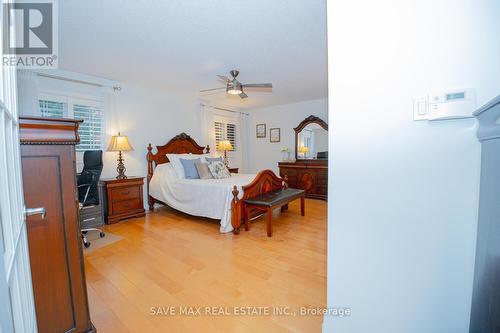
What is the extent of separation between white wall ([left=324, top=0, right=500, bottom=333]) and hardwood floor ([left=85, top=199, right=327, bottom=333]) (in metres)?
0.64

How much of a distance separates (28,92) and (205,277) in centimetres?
310

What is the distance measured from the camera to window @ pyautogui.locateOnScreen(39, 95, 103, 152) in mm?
3086

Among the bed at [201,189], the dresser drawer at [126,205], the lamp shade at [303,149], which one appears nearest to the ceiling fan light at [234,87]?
the bed at [201,189]

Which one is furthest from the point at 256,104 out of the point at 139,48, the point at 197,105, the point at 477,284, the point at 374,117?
the point at 477,284

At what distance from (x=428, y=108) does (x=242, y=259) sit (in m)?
1.95

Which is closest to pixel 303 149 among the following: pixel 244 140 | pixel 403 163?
pixel 244 140

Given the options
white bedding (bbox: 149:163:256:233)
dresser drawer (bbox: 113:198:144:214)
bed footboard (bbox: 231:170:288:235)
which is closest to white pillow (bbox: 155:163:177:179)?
white bedding (bbox: 149:163:256:233)

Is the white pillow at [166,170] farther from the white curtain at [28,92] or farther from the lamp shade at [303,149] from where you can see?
the lamp shade at [303,149]

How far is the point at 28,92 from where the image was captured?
2.68 meters

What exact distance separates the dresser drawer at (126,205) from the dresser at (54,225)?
250 cm

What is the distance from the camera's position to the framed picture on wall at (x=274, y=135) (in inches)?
232

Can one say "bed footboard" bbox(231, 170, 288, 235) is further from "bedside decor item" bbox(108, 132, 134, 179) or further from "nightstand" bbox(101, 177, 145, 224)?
"bedside decor item" bbox(108, 132, 134, 179)

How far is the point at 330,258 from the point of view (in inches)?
42.6

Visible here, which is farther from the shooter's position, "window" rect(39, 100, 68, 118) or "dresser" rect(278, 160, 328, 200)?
"dresser" rect(278, 160, 328, 200)
